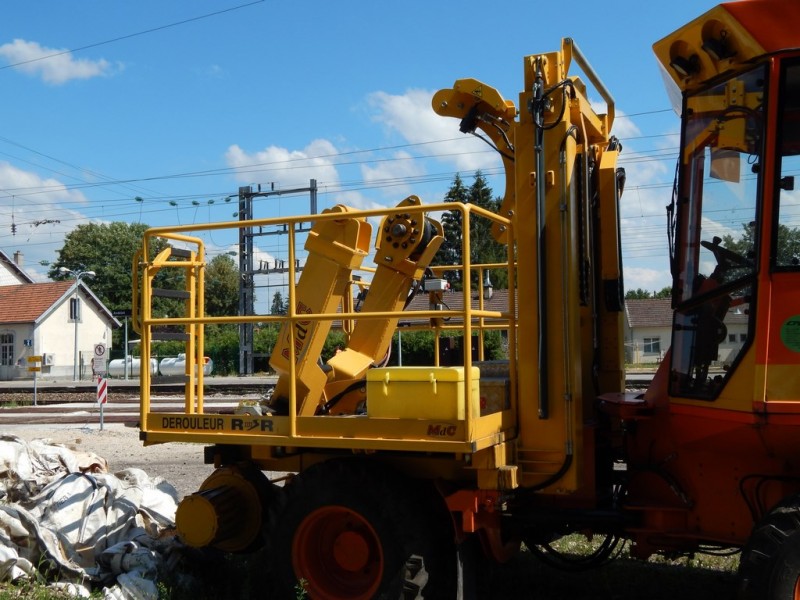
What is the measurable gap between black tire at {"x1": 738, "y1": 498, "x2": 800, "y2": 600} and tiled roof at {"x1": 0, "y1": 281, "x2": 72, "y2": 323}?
54045mm

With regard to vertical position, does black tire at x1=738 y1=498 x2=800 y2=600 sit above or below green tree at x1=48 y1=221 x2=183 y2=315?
below

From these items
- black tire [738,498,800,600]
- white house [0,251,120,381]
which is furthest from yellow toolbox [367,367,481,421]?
white house [0,251,120,381]

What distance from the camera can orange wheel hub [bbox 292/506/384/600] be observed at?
4895 mm

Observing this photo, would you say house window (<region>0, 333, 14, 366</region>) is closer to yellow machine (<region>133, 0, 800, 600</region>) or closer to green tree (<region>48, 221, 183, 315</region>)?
green tree (<region>48, 221, 183, 315</region>)

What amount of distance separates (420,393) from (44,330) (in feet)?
177

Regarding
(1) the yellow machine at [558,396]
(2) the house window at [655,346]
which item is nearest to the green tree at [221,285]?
(2) the house window at [655,346]

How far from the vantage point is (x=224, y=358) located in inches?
1811

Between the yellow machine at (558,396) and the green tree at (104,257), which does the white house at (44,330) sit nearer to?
the green tree at (104,257)

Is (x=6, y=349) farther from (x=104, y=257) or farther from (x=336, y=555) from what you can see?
(x=336, y=555)

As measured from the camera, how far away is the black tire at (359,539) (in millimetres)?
4699

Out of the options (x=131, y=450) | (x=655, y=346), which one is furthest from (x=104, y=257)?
(x=655, y=346)

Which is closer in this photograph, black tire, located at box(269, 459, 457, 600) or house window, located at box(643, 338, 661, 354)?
black tire, located at box(269, 459, 457, 600)

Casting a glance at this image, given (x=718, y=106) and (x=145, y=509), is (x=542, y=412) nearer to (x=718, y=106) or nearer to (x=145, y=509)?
(x=718, y=106)

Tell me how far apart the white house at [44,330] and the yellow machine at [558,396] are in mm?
48363
